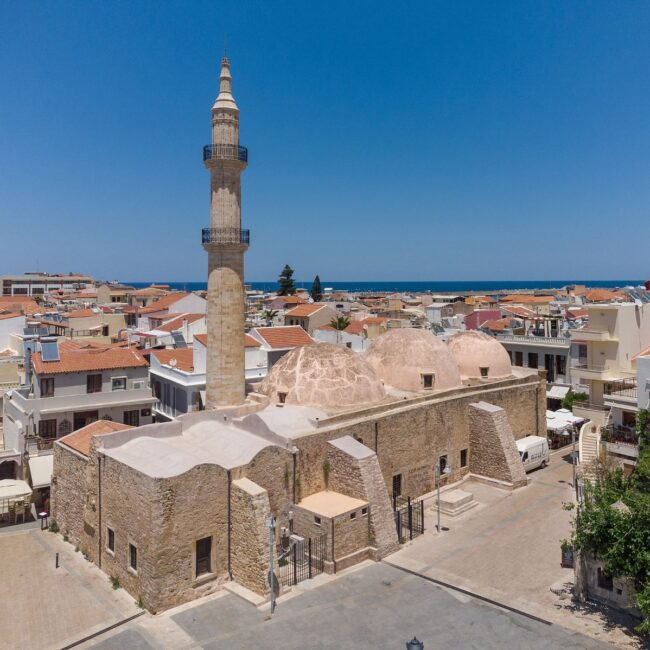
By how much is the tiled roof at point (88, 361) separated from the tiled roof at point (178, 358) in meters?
2.75

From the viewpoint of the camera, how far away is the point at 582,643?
1282 centimetres

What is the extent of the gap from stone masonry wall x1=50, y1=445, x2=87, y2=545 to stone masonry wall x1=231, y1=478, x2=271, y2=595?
5.81m

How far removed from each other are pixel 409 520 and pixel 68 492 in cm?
1176

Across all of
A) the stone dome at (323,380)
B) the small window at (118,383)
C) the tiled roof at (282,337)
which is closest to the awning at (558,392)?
the tiled roof at (282,337)

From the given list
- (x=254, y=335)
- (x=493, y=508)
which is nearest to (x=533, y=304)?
(x=254, y=335)

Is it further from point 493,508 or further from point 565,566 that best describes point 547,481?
point 565,566

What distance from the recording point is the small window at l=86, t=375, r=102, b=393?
82.7 ft

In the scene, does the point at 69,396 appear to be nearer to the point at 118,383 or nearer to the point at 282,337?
the point at 118,383

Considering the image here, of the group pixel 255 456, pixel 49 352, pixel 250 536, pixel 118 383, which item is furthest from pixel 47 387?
pixel 250 536

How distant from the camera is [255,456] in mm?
16844

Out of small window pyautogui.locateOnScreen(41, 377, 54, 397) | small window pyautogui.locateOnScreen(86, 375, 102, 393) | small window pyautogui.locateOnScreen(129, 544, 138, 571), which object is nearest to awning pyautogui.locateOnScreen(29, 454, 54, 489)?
small window pyautogui.locateOnScreen(41, 377, 54, 397)

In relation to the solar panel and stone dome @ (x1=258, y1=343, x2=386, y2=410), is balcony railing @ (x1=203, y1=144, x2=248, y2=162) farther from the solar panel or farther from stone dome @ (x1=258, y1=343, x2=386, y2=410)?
the solar panel

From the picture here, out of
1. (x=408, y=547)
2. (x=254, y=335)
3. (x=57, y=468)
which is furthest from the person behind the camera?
(x=254, y=335)

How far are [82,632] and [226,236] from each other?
45.2 ft
